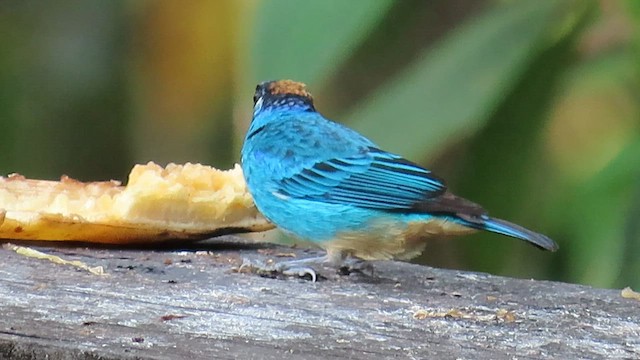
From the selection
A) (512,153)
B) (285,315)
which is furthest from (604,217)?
(285,315)

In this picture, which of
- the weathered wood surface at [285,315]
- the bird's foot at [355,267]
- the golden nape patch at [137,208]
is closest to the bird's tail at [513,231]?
the weathered wood surface at [285,315]

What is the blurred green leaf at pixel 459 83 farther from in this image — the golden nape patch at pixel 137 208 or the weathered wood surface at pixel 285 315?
the weathered wood surface at pixel 285 315

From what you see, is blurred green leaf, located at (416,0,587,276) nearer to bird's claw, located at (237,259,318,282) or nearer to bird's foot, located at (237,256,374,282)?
bird's foot, located at (237,256,374,282)

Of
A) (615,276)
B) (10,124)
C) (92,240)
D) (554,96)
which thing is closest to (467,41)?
(554,96)

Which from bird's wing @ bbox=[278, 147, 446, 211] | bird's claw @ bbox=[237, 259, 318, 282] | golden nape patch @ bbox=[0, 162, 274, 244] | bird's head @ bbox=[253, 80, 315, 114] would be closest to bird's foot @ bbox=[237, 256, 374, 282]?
bird's claw @ bbox=[237, 259, 318, 282]

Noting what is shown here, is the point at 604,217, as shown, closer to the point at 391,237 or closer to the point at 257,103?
the point at 391,237
